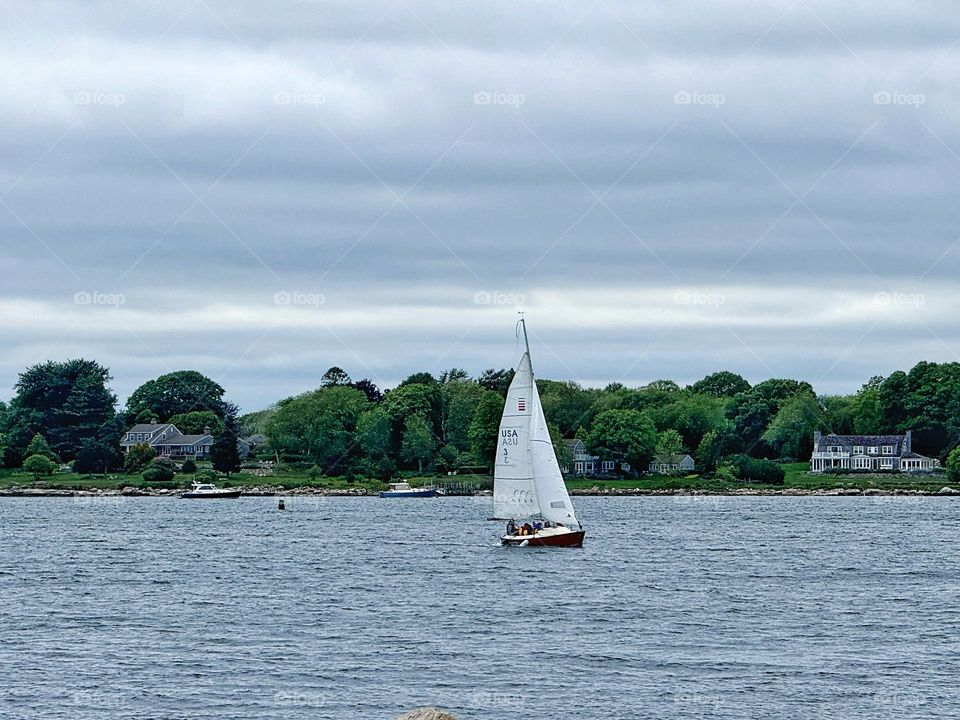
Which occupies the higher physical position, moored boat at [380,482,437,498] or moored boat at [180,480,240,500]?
moored boat at [380,482,437,498]

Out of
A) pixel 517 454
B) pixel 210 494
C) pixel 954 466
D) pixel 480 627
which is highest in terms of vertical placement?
pixel 954 466

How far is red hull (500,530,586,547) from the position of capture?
86.1m

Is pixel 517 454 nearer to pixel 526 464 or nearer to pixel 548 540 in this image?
pixel 526 464

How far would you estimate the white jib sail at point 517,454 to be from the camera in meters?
87.3

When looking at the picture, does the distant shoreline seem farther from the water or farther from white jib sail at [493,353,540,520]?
white jib sail at [493,353,540,520]

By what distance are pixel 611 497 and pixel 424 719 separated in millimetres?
170572

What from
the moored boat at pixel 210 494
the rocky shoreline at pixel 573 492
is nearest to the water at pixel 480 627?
the moored boat at pixel 210 494

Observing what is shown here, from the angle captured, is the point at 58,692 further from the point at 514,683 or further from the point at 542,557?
the point at 542,557

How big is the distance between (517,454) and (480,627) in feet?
107

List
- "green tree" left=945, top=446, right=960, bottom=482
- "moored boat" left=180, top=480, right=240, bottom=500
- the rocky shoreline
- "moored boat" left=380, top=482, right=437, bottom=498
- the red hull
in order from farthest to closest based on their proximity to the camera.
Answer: the rocky shoreline, "green tree" left=945, top=446, right=960, bottom=482, "moored boat" left=380, top=482, right=437, bottom=498, "moored boat" left=180, top=480, right=240, bottom=500, the red hull

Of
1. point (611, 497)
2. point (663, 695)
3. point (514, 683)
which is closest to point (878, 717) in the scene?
point (663, 695)

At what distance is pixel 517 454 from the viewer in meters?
87.4

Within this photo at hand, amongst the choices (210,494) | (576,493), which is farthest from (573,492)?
(210,494)

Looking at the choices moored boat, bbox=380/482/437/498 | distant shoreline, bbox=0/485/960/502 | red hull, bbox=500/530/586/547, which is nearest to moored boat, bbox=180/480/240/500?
distant shoreline, bbox=0/485/960/502
